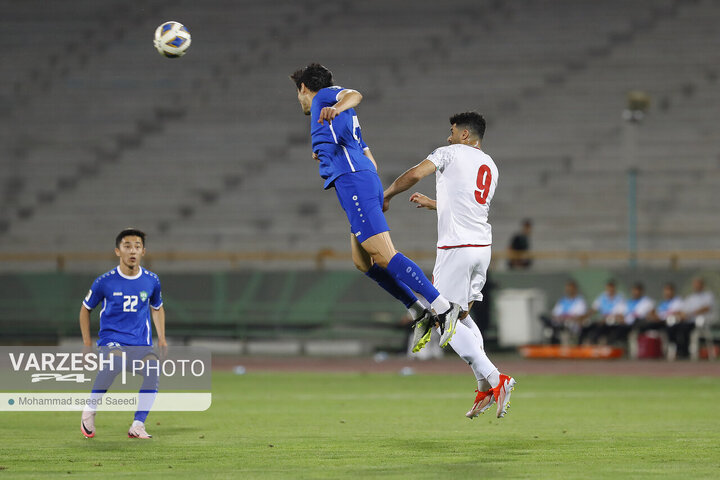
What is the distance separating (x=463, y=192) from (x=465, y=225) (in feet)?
0.90

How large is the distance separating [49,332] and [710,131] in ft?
52.3

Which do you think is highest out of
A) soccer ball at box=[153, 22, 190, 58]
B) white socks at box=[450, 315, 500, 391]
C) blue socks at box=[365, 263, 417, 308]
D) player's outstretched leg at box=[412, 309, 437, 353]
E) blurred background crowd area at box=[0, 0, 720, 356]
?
blurred background crowd area at box=[0, 0, 720, 356]

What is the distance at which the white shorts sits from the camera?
8617mm

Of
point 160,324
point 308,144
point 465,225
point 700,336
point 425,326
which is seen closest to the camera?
point 425,326

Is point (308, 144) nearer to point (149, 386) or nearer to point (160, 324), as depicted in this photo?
point (160, 324)

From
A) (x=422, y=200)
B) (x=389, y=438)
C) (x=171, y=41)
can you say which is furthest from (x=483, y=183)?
(x=171, y=41)

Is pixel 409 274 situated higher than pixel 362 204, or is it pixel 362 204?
pixel 362 204

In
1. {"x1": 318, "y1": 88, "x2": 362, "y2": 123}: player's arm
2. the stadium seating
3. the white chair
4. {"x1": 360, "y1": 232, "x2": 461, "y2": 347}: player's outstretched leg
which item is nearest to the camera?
{"x1": 318, "y1": 88, "x2": 362, "y2": 123}: player's arm

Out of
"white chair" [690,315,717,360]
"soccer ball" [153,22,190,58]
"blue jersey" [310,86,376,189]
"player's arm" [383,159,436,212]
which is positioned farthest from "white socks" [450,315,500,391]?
"white chair" [690,315,717,360]

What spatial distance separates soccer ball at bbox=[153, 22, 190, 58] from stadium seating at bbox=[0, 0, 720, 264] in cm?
1584

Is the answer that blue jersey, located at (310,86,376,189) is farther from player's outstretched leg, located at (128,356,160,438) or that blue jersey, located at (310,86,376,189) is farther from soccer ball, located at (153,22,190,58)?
soccer ball, located at (153,22,190,58)

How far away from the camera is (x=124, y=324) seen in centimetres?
888

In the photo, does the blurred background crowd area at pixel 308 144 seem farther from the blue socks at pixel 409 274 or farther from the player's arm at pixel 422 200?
the blue socks at pixel 409 274

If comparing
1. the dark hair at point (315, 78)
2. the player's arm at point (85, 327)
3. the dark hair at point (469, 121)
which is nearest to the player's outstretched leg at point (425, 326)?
the dark hair at point (469, 121)
